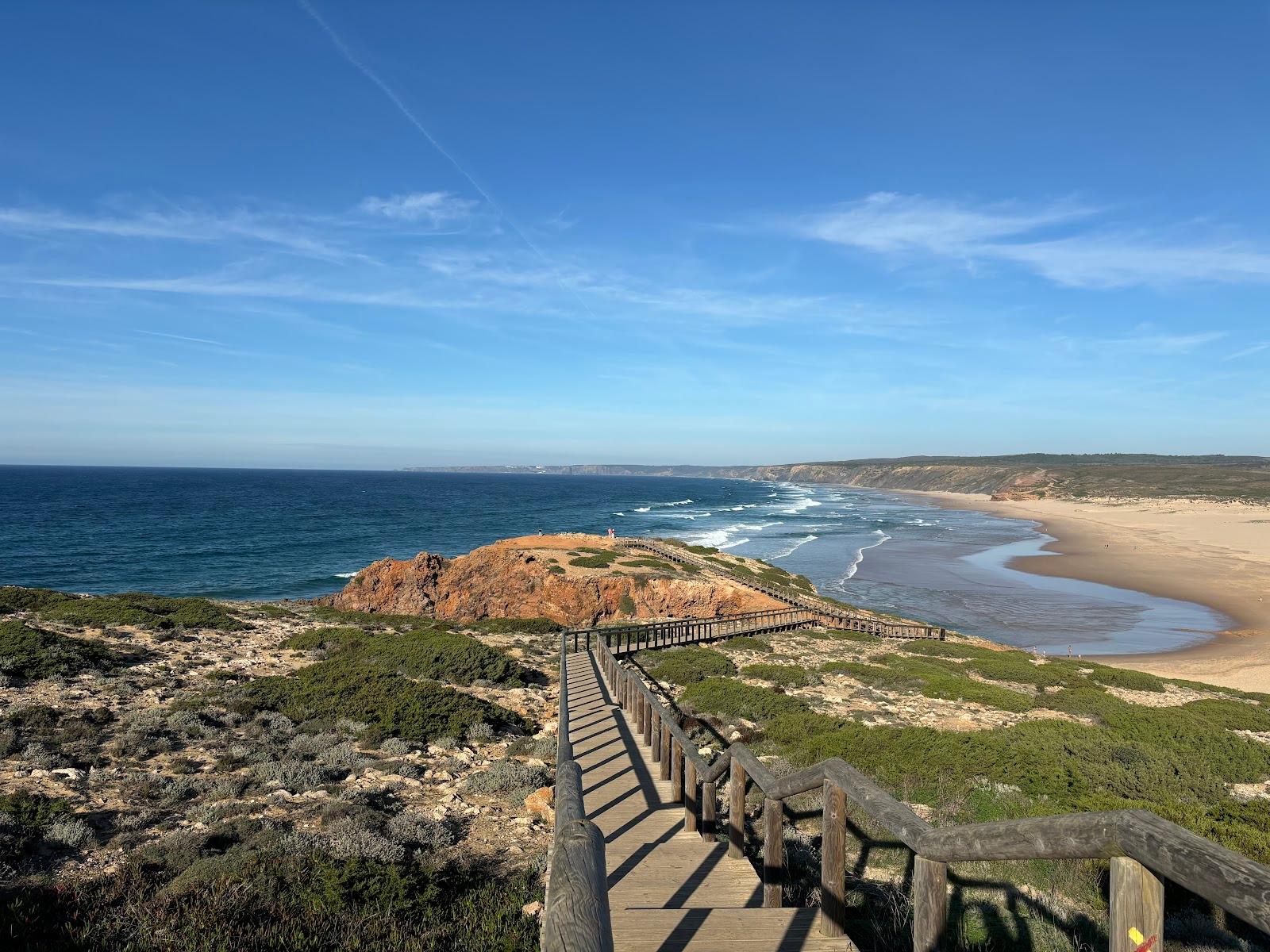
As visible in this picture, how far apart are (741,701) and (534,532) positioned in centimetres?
6993

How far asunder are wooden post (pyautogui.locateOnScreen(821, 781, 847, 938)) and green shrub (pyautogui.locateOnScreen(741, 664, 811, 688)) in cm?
1203

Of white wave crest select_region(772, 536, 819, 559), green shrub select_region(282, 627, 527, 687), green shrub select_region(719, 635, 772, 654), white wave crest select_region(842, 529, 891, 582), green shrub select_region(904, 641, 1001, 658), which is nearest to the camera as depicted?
green shrub select_region(282, 627, 527, 687)

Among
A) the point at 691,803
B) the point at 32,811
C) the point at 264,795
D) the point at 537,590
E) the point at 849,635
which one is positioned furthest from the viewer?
the point at 537,590

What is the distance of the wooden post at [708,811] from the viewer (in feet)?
19.3

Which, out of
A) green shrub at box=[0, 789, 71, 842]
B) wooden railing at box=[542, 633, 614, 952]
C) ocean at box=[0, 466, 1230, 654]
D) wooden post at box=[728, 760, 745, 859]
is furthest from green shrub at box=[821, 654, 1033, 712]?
green shrub at box=[0, 789, 71, 842]

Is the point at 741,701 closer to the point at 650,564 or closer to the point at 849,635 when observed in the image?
the point at 849,635

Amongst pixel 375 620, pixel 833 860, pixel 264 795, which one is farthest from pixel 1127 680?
pixel 375 620

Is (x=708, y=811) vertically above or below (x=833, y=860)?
below

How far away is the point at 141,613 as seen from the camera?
1809cm

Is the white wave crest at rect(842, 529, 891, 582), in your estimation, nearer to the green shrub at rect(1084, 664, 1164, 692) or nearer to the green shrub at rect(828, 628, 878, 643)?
the green shrub at rect(828, 628, 878, 643)

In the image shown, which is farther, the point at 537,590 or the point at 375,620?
the point at 537,590

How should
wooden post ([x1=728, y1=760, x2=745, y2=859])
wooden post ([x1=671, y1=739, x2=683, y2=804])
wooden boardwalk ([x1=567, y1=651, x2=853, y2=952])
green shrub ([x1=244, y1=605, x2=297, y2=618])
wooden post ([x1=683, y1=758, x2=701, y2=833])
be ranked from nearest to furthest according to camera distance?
1. wooden boardwalk ([x1=567, y1=651, x2=853, y2=952])
2. wooden post ([x1=728, y1=760, x2=745, y2=859])
3. wooden post ([x1=683, y1=758, x2=701, y2=833])
4. wooden post ([x1=671, y1=739, x2=683, y2=804])
5. green shrub ([x1=244, y1=605, x2=297, y2=618])

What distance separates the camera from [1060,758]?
9828mm

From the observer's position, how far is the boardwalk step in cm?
394
